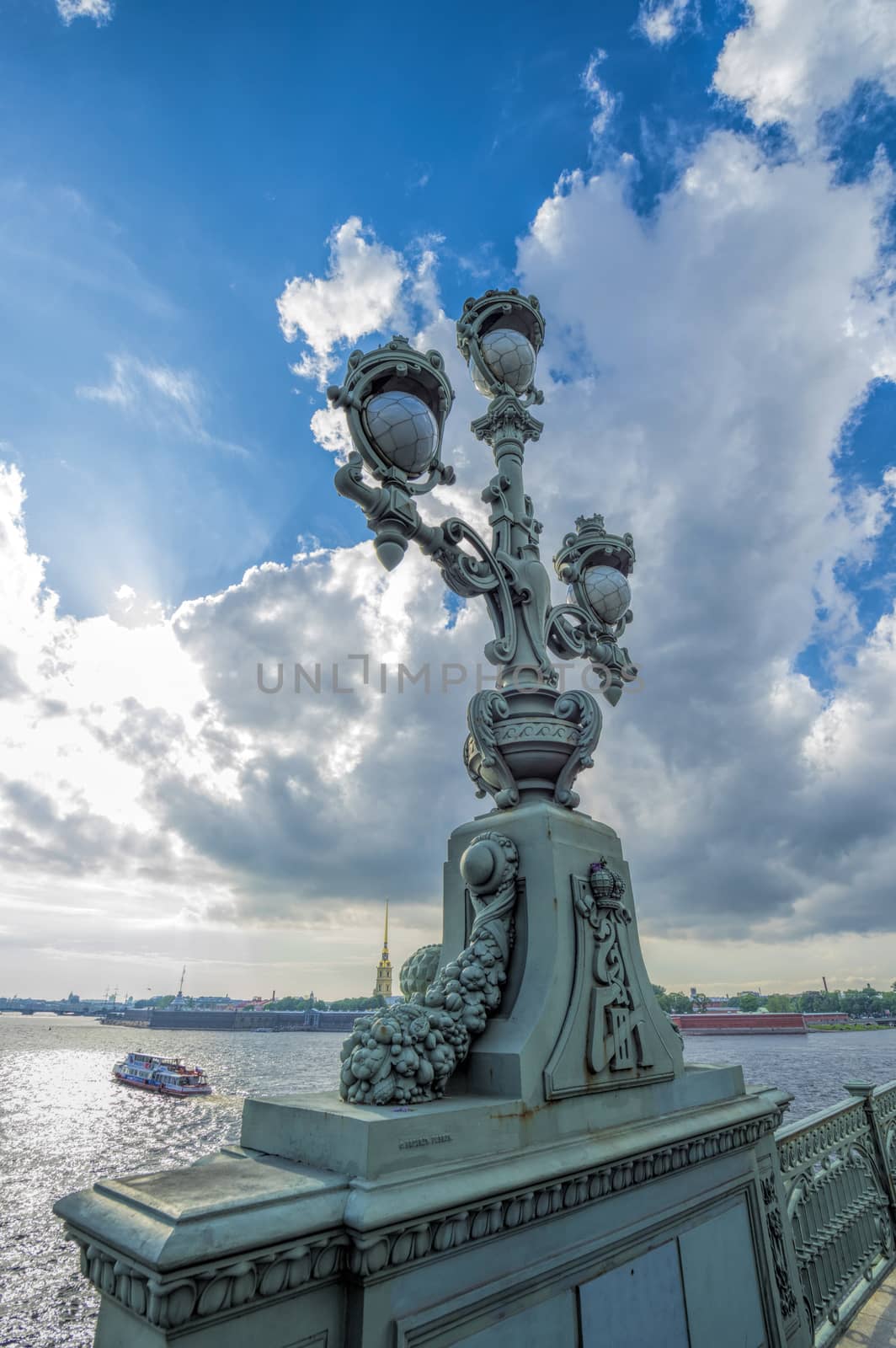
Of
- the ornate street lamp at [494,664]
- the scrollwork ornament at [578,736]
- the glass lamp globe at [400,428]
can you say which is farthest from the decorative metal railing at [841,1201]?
the glass lamp globe at [400,428]

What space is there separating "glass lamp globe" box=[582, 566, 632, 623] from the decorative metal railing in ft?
13.1

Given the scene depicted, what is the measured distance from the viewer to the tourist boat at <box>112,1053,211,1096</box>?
44906 millimetres

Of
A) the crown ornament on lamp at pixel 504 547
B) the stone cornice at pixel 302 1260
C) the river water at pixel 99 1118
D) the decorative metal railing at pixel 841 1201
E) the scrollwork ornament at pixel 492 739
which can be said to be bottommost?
the river water at pixel 99 1118

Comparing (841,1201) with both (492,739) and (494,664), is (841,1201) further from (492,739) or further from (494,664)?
(494,664)

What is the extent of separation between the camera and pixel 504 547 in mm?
4770

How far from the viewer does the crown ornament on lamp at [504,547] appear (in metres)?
3.37

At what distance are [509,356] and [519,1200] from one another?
213 inches

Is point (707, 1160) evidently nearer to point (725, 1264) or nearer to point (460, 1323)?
point (725, 1264)

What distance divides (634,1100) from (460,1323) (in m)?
1.44

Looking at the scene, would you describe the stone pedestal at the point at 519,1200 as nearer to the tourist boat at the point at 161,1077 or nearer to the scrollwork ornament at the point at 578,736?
the scrollwork ornament at the point at 578,736

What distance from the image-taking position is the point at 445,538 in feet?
12.7

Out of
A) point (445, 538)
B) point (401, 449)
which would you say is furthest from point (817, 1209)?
point (401, 449)

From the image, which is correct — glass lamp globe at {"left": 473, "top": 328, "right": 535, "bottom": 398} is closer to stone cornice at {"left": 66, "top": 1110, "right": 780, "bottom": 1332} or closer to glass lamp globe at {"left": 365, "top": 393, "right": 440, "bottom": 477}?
glass lamp globe at {"left": 365, "top": 393, "right": 440, "bottom": 477}

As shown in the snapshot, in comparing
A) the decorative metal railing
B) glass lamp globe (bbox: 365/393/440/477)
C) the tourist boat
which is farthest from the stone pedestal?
the tourist boat
